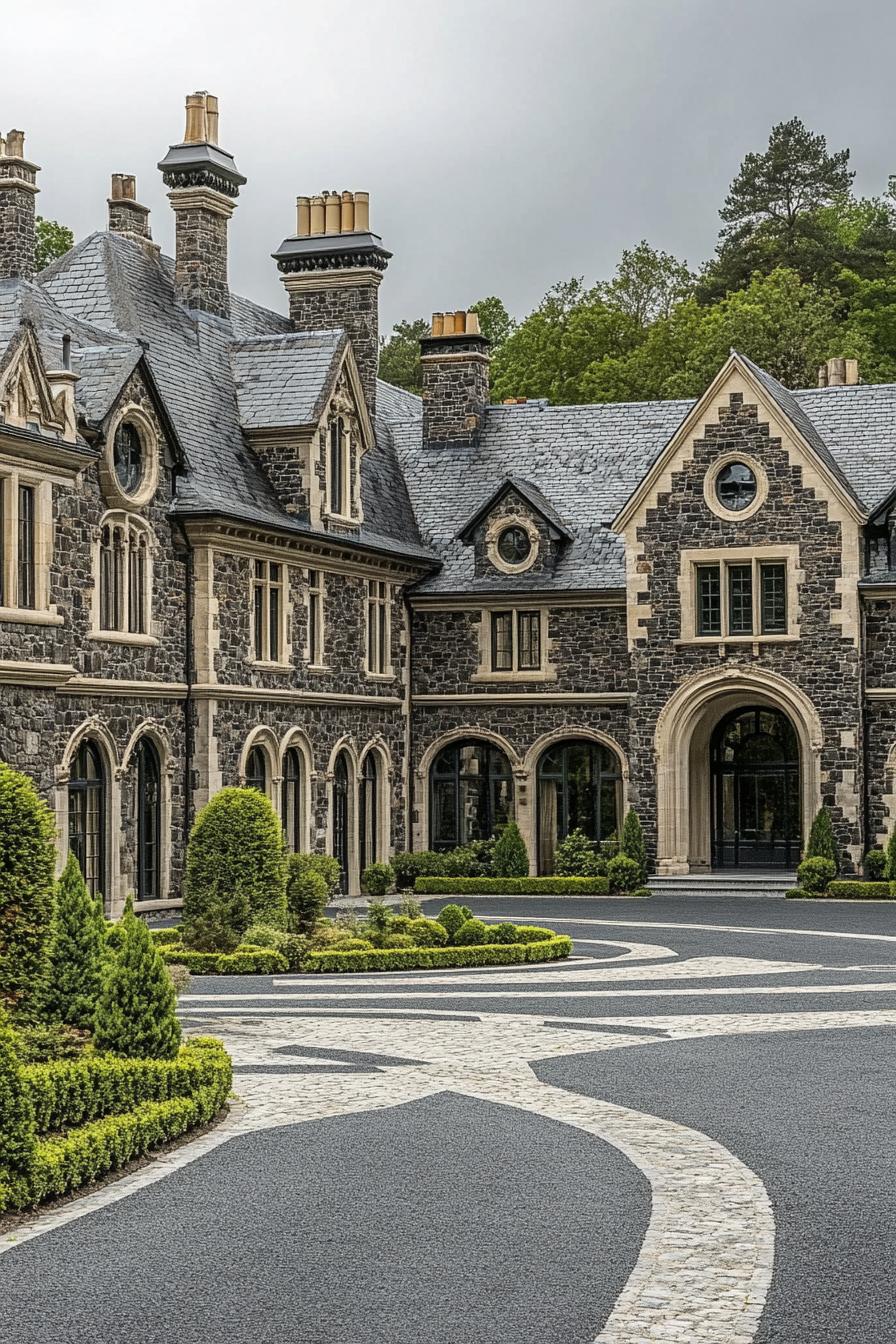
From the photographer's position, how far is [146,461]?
98.2 ft

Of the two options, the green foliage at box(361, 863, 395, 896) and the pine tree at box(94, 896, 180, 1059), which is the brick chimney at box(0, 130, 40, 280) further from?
the pine tree at box(94, 896, 180, 1059)

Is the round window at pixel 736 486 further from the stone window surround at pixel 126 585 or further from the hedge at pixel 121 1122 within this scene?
the hedge at pixel 121 1122

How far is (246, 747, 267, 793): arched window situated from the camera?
3325 cm

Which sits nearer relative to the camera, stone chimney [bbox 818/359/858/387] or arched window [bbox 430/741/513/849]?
arched window [bbox 430/741/513/849]

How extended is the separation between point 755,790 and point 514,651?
587cm

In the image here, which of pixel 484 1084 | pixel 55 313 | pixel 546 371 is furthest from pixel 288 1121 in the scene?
pixel 546 371

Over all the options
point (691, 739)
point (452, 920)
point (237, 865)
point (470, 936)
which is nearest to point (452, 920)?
point (452, 920)

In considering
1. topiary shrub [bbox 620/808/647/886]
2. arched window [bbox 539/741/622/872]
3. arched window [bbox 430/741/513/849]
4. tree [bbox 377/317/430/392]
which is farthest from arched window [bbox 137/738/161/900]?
tree [bbox 377/317/430/392]

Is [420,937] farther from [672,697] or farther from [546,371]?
[546,371]

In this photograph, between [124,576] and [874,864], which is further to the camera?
[874,864]

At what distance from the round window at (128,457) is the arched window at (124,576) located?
1.78 ft

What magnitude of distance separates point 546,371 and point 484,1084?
4780cm

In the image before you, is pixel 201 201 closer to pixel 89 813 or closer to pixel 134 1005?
pixel 89 813

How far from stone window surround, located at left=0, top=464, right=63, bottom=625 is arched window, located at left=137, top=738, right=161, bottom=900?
550 cm
